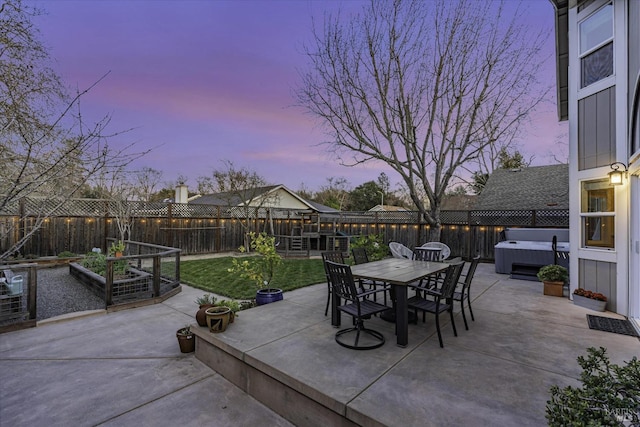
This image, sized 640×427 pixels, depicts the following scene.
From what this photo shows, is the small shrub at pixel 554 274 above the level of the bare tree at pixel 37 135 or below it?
below

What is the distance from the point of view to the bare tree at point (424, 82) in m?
8.01

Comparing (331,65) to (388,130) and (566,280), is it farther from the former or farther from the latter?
(566,280)

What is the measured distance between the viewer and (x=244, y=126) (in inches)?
471

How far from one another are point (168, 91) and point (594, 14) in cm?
951

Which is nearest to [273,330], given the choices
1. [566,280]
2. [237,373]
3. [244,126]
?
[237,373]

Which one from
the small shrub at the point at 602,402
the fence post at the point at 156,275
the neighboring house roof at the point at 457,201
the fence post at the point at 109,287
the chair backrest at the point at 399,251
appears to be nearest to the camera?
the small shrub at the point at 602,402

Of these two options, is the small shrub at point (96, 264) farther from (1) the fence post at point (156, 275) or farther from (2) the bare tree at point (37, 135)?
(2) the bare tree at point (37, 135)

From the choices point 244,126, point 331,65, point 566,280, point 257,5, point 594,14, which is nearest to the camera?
point 594,14

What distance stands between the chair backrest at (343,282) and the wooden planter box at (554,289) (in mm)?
4313

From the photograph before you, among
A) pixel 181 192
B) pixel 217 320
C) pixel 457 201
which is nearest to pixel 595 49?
pixel 217 320

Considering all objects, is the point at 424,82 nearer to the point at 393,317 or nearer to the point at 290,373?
the point at 393,317

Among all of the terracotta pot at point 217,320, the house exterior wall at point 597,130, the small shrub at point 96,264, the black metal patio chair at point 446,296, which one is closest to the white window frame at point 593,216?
the house exterior wall at point 597,130

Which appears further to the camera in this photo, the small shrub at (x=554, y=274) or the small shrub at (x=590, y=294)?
the small shrub at (x=554, y=274)

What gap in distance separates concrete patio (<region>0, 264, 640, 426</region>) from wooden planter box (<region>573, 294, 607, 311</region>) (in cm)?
49
